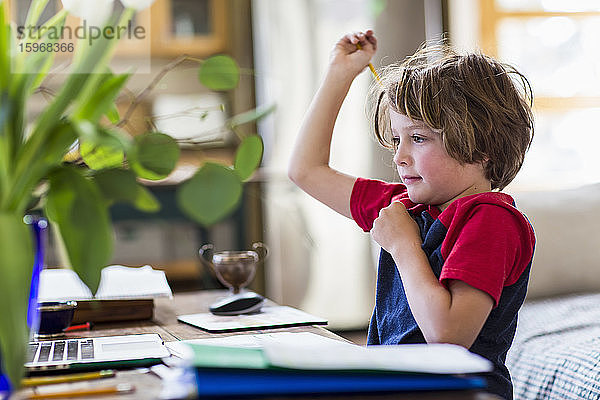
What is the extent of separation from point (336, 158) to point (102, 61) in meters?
3.07

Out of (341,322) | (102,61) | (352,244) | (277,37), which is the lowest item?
(341,322)

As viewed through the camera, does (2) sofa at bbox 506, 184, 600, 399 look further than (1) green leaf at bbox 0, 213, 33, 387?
Yes

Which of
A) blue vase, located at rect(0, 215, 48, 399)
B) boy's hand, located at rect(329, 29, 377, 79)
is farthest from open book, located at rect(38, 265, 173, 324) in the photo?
boy's hand, located at rect(329, 29, 377, 79)

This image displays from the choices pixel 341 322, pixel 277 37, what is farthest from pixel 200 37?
pixel 341 322

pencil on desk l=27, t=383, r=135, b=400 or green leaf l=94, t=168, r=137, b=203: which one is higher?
green leaf l=94, t=168, r=137, b=203

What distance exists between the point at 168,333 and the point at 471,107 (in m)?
0.60

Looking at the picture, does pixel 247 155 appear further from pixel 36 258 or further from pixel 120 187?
pixel 36 258

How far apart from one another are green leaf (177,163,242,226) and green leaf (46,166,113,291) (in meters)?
0.08

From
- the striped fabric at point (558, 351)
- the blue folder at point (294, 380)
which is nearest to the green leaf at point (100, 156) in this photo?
the blue folder at point (294, 380)

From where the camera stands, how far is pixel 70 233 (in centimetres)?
77

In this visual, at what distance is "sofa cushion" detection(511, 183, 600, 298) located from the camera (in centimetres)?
235

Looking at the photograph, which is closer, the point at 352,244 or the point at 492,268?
the point at 492,268

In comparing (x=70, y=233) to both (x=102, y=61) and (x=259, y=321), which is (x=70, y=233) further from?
(x=259, y=321)

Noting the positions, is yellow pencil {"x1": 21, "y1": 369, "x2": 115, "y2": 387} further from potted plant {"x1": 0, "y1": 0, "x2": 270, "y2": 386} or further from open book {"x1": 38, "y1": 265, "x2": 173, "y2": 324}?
open book {"x1": 38, "y1": 265, "x2": 173, "y2": 324}
